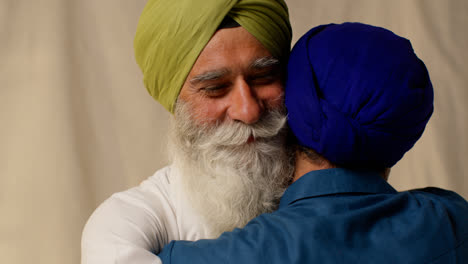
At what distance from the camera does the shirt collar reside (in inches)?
50.4

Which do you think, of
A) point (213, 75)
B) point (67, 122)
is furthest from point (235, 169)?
point (67, 122)

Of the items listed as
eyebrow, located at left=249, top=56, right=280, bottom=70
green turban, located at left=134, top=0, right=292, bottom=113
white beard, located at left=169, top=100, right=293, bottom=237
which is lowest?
white beard, located at left=169, top=100, right=293, bottom=237

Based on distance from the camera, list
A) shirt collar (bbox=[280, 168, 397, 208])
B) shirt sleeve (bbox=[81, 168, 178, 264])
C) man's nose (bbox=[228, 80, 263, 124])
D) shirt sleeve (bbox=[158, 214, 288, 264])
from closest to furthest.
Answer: shirt sleeve (bbox=[158, 214, 288, 264]), shirt collar (bbox=[280, 168, 397, 208]), shirt sleeve (bbox=[81, 168, 178, 264]), man's nose (bbox=[228, 80, 263, 124])

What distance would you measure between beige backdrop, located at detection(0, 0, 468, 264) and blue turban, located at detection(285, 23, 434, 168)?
1.41 meters

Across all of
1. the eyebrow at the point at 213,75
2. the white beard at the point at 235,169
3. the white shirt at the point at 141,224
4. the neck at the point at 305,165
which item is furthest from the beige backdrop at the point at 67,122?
the neck at the point at 305,165

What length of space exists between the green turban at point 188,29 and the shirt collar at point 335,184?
46 cm

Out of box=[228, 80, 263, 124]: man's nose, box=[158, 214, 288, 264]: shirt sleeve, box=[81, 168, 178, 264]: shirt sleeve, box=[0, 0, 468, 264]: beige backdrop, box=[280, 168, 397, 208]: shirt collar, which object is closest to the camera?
box=[158, 214, 288, 264]: shirt sleeve

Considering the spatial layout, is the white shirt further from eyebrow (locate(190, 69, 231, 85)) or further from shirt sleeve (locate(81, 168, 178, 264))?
eyebrow (locate(190, 69, 231, 85))

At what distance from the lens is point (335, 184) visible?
50.7 inches

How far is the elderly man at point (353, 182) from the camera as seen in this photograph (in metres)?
1.17

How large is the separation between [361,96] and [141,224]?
0.76 meters

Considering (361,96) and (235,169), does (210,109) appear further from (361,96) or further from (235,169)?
(361,96)

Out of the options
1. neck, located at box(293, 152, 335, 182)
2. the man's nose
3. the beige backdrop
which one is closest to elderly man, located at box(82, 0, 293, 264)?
the man's nose

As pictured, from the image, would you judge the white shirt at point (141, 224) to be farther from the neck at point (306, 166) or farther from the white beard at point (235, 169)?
the neck at point (306, 166)
